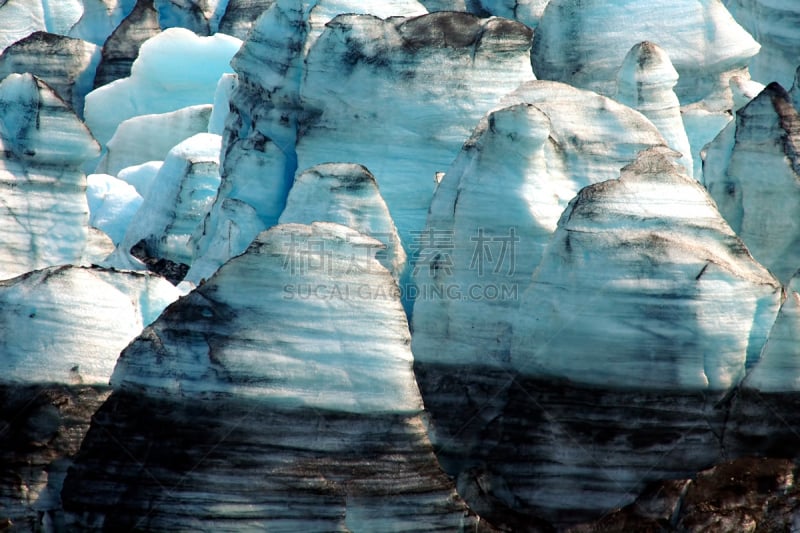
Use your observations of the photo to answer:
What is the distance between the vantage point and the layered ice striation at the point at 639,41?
1488 centimetres

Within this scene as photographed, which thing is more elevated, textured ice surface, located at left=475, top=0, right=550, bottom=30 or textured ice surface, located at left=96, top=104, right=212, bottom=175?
textured ice surface, located at left=475, top=0, right=550, bottom=30

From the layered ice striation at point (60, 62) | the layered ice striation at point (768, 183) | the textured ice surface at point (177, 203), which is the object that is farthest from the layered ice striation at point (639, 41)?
the layered ice striation at point (60, 62)

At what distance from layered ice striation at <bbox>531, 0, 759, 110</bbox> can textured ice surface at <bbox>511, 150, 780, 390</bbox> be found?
13.6ft

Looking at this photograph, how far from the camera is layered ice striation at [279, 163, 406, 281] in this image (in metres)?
11.4

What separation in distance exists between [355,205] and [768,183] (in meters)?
3.38

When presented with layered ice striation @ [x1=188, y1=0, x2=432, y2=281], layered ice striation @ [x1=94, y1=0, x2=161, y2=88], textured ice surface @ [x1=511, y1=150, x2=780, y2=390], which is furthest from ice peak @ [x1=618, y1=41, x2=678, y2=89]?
layered ice striation @ [x1=94, y1=0, x2=161, y2=88]

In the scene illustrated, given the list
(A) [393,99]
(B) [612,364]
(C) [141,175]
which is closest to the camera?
(B) [612,364]

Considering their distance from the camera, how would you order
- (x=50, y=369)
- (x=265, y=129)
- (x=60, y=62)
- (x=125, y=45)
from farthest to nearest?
(x=125, y=45)
(x=60, y=62)
(x=265, y=129)
(x=50, y=369)

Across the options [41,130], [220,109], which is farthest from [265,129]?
[220,109]

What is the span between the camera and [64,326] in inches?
428

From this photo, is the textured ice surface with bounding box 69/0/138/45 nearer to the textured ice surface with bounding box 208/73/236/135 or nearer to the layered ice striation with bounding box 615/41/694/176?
the textured ice surface with bounding box 208/73/236/135

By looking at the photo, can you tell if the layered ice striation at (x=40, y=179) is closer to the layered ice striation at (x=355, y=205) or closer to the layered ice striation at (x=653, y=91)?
the layered ice striation at (x=355, y=205)

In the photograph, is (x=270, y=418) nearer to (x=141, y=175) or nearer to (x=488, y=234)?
(x=488, y=234)

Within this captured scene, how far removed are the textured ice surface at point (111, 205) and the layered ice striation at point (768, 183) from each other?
7.44m
